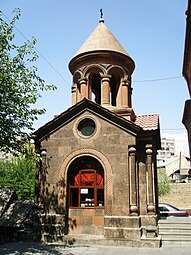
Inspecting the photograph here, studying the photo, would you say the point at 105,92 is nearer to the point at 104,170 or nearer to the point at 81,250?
the point at 104,170

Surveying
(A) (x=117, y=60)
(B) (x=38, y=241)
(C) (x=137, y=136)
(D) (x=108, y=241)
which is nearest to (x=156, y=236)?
(D) (x=108, y=241)

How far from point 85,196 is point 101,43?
31.1ft

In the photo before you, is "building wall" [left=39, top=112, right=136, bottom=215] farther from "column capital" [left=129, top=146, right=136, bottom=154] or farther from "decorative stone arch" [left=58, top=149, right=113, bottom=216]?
"column capital" [left=129, top=146, right=136, bottom=154]

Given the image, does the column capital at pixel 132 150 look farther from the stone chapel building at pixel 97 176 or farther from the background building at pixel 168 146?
the background building at pixel 168 146

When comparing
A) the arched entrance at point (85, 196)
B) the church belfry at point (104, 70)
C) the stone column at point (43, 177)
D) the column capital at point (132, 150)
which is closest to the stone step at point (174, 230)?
the arched entrance at point (85, 196)

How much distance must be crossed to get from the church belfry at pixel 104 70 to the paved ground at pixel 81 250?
7711 millimetres

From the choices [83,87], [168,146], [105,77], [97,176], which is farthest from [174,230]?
[168,146]

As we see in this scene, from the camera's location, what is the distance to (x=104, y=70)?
16.1 m

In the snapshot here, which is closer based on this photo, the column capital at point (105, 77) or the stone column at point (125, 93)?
the column capital at point (105, 77)

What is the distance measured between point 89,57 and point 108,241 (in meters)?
10.5

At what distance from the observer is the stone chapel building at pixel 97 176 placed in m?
12.1

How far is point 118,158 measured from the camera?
41.9 ft

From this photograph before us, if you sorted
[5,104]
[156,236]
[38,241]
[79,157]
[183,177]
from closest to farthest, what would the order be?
[5,104] < [156,236] < [38,241] < [79,157] < [183,177]

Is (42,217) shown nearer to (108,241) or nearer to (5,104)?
(108,241)
